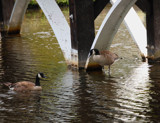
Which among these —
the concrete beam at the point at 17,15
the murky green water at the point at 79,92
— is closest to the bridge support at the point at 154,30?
the murky green water at the point at 79,92

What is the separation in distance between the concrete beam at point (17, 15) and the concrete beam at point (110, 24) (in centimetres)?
A: 832

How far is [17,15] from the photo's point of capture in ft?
64.5

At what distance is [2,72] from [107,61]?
2.81 meters

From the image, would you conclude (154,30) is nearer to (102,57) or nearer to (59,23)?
(102,57)

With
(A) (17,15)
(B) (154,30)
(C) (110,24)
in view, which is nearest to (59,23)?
(C) (110,24)

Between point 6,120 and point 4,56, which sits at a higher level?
point 4,56

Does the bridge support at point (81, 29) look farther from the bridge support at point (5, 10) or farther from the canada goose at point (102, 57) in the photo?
the bridge support at point (5, 10)

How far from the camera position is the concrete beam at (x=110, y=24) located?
33.1ft

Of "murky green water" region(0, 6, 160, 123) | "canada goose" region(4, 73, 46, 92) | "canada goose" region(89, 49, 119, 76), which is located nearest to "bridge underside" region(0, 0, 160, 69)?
"canada goose" region(89, 49, 119, 76)

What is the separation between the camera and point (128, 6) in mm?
10188

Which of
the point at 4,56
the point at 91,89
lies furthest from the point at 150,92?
the point at 4,56

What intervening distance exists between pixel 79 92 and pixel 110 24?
2.11 metres

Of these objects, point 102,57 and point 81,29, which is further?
point 81,29

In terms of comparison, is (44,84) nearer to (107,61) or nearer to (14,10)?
(107,61)
